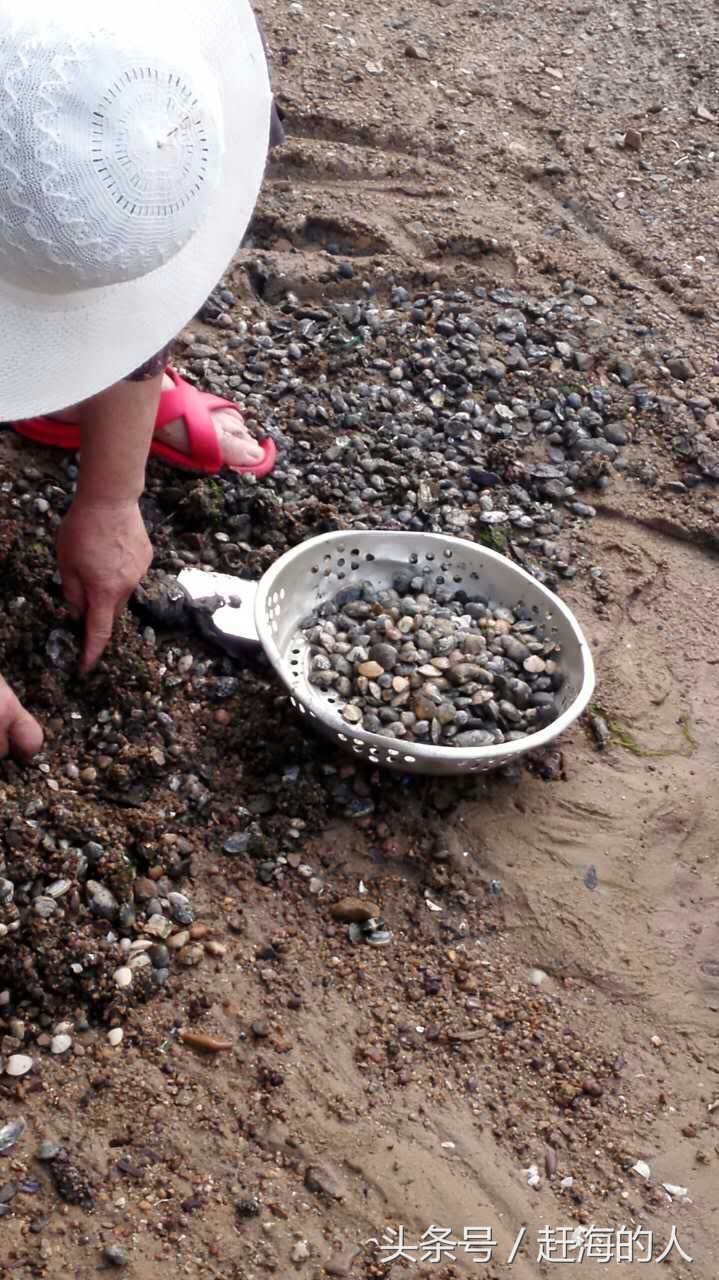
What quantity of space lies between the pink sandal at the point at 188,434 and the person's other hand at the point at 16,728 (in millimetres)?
650

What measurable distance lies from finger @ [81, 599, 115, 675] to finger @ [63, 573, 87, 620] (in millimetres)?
27

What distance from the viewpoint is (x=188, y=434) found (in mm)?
2510

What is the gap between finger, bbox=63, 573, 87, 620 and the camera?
7.07 ft

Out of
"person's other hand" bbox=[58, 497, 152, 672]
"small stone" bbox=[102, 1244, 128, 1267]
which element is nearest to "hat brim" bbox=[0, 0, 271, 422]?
"person's other hand" bbox=[58, 497, 152, 672]

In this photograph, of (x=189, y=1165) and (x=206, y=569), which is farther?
(x=206, y=569)

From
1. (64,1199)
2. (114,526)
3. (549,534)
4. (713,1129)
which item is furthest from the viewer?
(549,534)

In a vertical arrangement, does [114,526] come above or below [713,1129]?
above

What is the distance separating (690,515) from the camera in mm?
2873

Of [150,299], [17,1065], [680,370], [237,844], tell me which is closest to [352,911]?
[237,844]

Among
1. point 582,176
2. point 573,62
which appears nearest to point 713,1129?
point 582,176

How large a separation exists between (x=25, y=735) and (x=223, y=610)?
478 mm

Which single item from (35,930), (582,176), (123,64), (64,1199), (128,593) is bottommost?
(64,1199)

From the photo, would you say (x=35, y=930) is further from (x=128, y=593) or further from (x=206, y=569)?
(x=206, y=569)

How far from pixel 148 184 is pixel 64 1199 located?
127cm
